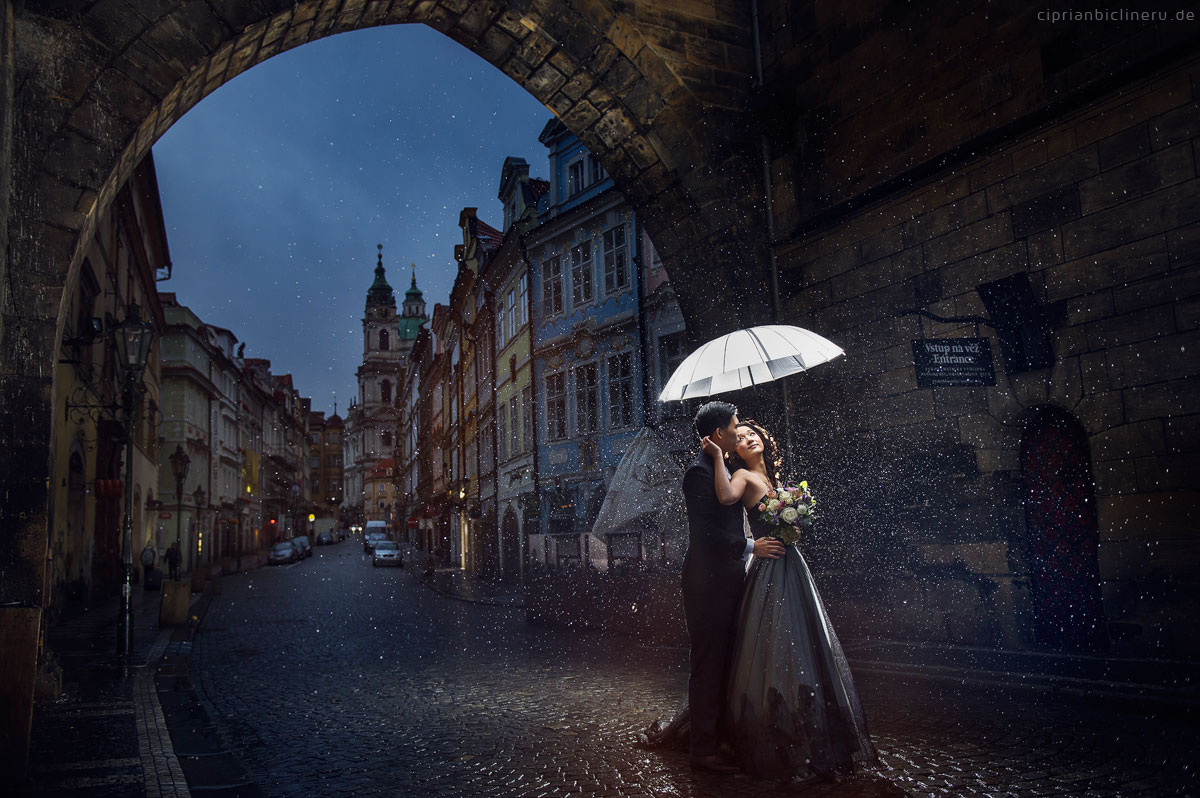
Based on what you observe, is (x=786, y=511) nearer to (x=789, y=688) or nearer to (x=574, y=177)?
(x=789, y=688)

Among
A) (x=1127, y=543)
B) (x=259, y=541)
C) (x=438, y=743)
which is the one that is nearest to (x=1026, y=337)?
(x=1127, y=543)

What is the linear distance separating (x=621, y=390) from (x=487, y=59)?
13424 mm

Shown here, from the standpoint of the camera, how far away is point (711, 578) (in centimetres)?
517

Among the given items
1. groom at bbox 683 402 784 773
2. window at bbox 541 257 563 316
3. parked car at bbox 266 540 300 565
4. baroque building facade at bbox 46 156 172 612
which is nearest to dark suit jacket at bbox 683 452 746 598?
groom at bbox 683 402 784 773

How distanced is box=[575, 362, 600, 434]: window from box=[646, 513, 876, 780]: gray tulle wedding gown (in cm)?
1918

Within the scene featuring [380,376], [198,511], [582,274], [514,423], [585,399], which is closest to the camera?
Answer: [585,399]

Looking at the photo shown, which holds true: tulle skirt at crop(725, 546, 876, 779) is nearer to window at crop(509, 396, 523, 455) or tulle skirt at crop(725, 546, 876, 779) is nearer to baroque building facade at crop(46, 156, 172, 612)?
baroque building facade at crop(46, 156, 172, 612)

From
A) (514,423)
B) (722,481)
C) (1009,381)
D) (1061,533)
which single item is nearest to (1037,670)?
(1061,533)

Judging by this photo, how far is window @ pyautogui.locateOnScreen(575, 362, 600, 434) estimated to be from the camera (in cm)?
2462

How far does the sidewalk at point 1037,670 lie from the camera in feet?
20.9

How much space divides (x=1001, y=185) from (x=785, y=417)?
10.9 ft

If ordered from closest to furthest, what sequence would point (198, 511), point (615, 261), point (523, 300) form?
1. point (615, 261)
2. point (523, 300)
3. point (198, 511)

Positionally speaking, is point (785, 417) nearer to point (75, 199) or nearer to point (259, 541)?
point (75, 199)

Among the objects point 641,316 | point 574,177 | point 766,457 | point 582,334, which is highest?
point 574,177
